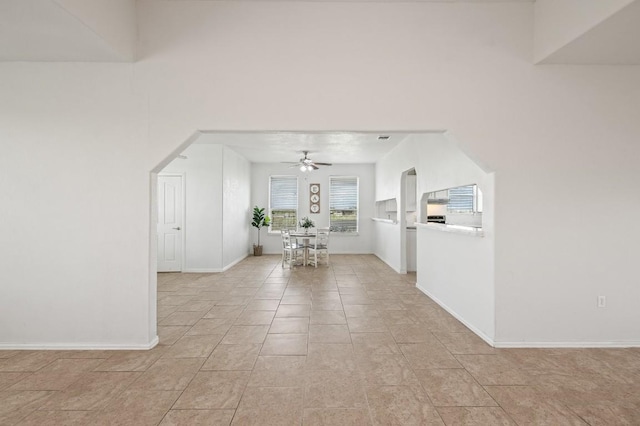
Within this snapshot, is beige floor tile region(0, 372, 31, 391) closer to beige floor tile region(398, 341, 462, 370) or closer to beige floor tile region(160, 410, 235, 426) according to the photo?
beige floor tile region(160, 410, 235, 426)

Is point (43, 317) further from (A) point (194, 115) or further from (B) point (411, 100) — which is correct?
(B) point (411, 100)

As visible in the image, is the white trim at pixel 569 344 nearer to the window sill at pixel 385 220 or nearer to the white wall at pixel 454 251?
the white wall at pixel 454 251

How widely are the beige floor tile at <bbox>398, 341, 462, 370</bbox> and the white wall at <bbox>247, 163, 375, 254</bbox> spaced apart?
6882 mm

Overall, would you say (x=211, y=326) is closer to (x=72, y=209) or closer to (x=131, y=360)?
(x=131, y=360)

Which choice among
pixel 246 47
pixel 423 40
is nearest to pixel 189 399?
pixel 246 47

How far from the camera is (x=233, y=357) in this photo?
3090mm

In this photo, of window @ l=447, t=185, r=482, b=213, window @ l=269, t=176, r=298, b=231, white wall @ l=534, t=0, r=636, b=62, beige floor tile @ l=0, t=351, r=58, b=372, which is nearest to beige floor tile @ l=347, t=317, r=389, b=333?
beige floor tile @ l=0, t=351, r=58, b=372

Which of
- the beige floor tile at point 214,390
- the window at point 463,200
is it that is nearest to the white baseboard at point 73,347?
the beige floor tile at point 214,390

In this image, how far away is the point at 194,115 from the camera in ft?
10.8

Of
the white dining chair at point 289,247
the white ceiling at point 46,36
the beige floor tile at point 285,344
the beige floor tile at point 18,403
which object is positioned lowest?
the beige floor tile at point 18,403

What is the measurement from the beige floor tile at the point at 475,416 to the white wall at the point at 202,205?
6.02 meters

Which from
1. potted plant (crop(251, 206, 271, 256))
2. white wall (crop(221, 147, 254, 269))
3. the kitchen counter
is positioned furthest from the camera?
potted plant (crop(251, 206, 271, 256))

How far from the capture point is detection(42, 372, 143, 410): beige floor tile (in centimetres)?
233

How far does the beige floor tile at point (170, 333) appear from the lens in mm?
3483
